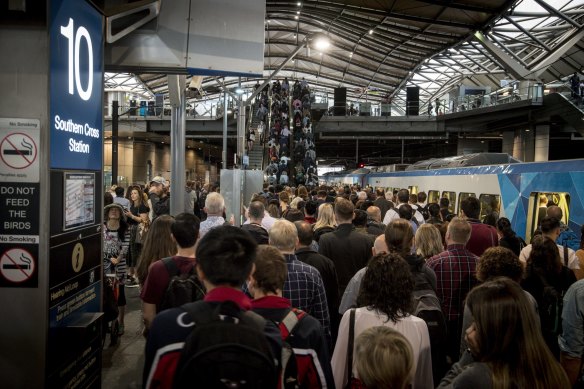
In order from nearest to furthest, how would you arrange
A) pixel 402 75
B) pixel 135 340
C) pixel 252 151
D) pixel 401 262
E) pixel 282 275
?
pixel 282 275, pixel 401 262, pixel 135 340, pixel 252 151, pixel 402 75

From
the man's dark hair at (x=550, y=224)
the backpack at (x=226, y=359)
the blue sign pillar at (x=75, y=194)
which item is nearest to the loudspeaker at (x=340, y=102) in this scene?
the man's dark hair at (x=550, y=224)

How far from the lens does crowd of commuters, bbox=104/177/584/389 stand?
2035 millimetres

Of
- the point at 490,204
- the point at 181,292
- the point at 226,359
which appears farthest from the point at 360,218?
the point at 490,204

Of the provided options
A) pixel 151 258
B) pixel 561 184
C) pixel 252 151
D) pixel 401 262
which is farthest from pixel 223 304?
pixel 252 151

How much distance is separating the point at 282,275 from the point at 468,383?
110 centimetres

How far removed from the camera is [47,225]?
9.64 ft

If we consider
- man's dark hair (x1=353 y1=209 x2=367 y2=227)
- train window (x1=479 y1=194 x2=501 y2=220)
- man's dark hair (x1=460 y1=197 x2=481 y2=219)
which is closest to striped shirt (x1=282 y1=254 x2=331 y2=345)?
man's dark hair (x1=353 y1=209 x2=367 y2=227)

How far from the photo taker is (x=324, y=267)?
14.9 ft

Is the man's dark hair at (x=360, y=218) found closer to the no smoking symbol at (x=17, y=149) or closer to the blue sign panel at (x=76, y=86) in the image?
the blue sign panel at (x=76, y=86)

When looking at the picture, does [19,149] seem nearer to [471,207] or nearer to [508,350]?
[508,350]

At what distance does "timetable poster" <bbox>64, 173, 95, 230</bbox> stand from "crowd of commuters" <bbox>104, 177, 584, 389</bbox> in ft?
2.15

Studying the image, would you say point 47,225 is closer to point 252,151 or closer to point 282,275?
point 282,275

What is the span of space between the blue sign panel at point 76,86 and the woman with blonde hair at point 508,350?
2696mm

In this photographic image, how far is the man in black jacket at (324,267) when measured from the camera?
179 inches
